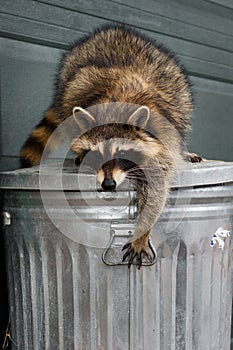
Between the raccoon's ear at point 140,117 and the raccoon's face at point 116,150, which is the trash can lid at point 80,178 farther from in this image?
the raccoon's ear at point 140,117

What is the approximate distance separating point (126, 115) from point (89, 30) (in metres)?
1.05

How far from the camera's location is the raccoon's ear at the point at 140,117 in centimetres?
159

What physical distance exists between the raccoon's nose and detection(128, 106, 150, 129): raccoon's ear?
28 cm

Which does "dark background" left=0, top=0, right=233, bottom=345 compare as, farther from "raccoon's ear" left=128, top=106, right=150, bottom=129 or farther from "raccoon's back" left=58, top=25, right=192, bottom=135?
"raccoon's ear" left=128, top=106, right=150, bottom=129

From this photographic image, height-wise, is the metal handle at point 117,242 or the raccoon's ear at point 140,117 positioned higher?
the raccoon's ear at point 140,117

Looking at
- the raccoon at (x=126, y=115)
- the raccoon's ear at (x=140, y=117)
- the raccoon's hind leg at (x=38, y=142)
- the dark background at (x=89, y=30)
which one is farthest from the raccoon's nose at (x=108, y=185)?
the dark background at (x=89, y=30)

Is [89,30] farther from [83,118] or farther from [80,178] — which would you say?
[80,178]

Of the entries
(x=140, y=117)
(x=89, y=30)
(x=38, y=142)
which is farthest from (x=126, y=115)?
(x=89, y=30)

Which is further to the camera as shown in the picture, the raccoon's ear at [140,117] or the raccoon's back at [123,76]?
the raccoon's back at [123,76]

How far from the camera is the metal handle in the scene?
1.45 metres

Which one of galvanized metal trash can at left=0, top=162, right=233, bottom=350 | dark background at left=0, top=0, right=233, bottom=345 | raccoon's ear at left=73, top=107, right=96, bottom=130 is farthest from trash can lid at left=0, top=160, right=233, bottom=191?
dark background at left=0, top=0, right=233, bottom=345

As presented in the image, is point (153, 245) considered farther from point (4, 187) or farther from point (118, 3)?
point (118, 3)

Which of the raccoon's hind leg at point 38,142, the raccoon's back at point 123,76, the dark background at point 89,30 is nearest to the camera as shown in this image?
the raccoon's back at point 123,76

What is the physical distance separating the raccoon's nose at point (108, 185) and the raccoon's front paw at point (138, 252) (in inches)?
7.2
